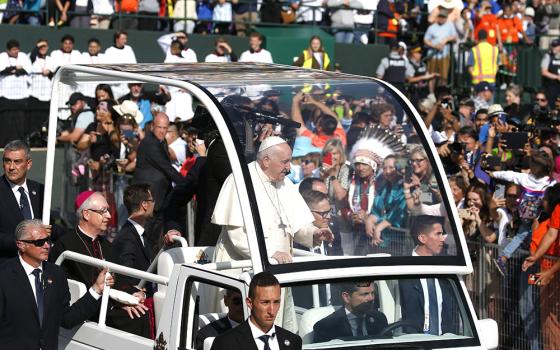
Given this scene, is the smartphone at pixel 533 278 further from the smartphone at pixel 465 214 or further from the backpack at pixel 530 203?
the smartphone at pixel 465 214

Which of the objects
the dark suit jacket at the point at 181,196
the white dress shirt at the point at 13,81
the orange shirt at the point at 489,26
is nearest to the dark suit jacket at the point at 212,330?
the dark suit jacket at the point at 181,196

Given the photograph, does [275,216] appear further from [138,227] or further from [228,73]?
[138,227]

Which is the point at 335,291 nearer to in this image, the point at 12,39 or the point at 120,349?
the point at 120,349

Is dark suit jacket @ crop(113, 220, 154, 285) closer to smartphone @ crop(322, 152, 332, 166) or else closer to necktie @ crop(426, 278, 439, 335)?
smartphone @ crop(322, 152, 332, 166)

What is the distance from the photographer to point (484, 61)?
2333 centimetres

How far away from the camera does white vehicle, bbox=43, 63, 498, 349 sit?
7578 mm

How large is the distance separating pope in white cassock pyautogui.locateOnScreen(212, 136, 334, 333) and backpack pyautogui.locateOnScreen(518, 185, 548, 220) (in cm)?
393

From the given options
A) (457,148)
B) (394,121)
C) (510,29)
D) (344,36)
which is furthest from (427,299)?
(510,29)

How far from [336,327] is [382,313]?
33 centimetres

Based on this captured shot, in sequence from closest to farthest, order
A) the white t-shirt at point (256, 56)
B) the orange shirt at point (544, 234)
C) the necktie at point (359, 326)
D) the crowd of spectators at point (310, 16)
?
the necktie at point (359, 326) < the orange shirt at point (544, 234) < the white t-shirt at point (256, 56) < the crowd of spectators at point (310, 16)

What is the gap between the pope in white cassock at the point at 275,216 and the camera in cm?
762

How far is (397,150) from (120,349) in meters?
2.37

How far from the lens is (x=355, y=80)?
871cm

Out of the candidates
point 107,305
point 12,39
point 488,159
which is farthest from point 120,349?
point 12,39
